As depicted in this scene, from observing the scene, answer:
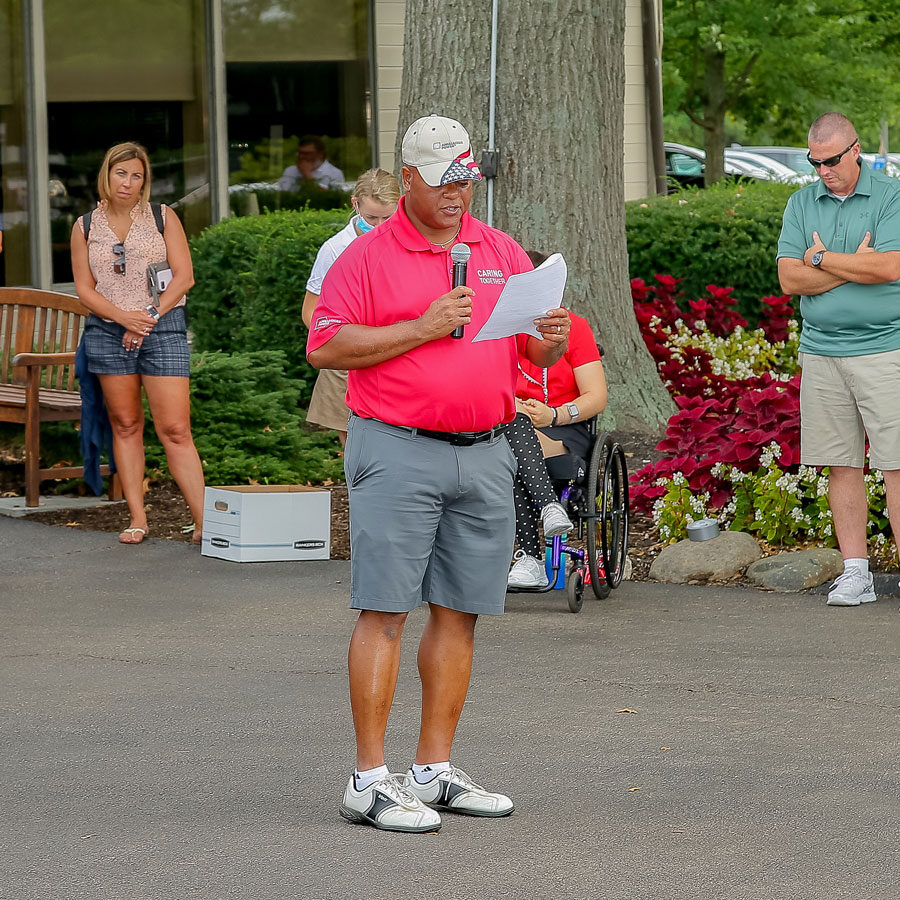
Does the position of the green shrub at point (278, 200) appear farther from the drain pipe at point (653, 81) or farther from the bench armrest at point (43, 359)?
the bench armrest at point (43, 359)

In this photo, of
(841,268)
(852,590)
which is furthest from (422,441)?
(852,590)

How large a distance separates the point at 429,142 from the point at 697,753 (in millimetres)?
2118

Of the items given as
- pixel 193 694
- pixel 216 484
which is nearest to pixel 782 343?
pixel 216 484

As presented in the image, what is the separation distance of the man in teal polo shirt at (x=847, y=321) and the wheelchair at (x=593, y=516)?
2.78 feet

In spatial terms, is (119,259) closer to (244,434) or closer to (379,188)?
(379,188)

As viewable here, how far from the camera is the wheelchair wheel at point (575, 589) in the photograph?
7.29 meters

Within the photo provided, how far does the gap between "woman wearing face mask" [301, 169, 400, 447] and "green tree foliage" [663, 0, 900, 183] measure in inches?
718

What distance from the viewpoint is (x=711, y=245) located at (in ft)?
43.3

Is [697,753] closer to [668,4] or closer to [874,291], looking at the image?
[874,291]

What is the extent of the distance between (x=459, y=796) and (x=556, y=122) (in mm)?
6470

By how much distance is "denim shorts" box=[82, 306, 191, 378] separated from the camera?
8.66 metres

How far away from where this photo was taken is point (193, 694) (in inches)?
242

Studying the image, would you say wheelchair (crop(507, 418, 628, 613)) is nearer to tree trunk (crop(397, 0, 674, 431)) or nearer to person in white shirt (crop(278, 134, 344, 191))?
tree trunk (crop(397, 0, 674, 431))

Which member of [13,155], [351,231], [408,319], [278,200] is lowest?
[408,319]
